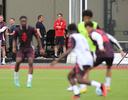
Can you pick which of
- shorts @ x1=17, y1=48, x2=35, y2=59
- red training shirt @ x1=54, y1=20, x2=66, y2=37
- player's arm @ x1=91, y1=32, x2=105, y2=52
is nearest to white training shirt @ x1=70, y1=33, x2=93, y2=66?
player's arm @ x1=91, y1=32, x2=105, y2=52

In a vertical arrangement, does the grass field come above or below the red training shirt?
below

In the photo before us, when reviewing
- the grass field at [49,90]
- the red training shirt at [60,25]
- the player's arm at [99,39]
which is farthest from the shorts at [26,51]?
the red training shirt at [60,25]

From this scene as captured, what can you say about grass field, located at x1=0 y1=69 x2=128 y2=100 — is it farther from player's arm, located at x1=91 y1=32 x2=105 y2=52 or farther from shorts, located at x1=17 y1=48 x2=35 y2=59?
player's arm, located at x1=91 y1=32 x2=105 y2=52

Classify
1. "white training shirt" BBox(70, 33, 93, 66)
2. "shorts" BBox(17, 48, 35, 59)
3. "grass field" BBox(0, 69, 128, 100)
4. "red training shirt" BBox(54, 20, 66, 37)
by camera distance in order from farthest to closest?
1. "red training shirt" BBox(54, 20, 66, 37)
2. "shorts" BBox(17, 48, 35, 59)
3. "grass field" BBox(0, 69, 128, 100)
4. "white training shirt" BBox(70, 33, 93, 66)

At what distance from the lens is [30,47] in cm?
942

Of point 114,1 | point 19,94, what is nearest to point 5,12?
point 114,1

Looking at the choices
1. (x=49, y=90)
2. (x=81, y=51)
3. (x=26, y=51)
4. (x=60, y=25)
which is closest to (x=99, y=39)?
(x=81, y=51)

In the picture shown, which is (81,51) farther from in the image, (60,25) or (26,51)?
(60,25)

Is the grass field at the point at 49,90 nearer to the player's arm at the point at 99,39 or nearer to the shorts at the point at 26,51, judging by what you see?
the shorts at the point at 26,51

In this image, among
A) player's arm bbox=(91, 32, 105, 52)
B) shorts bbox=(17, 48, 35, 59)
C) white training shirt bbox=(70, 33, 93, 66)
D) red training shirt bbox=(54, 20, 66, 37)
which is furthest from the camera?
red training shirt bbox=(54, 20, 66, 37)

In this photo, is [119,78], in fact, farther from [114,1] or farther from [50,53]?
[50,53]

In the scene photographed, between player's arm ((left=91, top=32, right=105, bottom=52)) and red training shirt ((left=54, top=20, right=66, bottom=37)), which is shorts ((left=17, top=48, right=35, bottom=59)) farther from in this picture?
red training shirt ((left=54, top=20, right=66, bottom=37))

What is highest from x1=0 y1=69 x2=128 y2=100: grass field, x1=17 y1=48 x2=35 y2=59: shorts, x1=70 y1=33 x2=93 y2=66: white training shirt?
x1=70 y1=33 x2=93 y2=66: white training shirt

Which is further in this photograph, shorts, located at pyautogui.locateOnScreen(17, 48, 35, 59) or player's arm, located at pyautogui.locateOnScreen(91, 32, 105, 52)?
shorts, located at pyautogui.locateOnScreen(17, 48, 35, 59)
